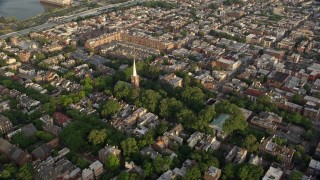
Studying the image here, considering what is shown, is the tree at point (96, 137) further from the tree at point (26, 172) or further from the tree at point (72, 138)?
the tree at point (26, 172)

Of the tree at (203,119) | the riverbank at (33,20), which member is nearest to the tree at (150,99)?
the tree at (203,119)

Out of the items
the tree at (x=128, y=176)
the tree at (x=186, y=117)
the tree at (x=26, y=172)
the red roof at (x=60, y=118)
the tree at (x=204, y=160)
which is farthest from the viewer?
the red roof at (x=60, y=118)

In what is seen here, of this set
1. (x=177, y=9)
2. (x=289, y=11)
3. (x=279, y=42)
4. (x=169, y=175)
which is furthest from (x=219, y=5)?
(x=169, y=175)

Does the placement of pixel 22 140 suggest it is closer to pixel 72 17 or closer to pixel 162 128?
pixel 162 128

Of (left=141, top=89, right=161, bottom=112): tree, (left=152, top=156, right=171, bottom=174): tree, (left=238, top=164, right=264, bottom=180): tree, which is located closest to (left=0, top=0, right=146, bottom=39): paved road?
(left=141, top=89, right=161, bottom=112): tree

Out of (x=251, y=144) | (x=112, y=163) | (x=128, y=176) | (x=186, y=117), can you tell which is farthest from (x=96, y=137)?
(x=251, y=144)

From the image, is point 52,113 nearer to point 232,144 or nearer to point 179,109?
point 179,109
